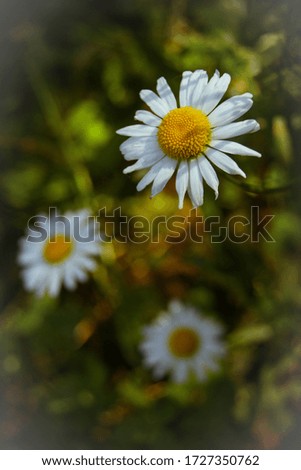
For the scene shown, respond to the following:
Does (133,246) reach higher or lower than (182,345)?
higher

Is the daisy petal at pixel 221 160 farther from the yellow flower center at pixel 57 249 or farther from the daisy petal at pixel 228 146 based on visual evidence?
the yellow flower center at pixel 57 249

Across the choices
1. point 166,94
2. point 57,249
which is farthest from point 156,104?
point 57,249

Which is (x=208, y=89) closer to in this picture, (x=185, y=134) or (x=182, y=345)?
(x=185, y=134)

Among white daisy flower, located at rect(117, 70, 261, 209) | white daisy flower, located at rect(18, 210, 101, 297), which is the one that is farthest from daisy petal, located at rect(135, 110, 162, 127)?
white daisy flower, located at rect(18, 210, 101, 297)

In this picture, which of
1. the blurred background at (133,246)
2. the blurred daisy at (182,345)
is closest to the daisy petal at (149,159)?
the blurred background at (133,246)

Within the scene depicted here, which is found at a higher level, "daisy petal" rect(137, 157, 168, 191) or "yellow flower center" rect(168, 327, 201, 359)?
"daisy petal" rect(137, 157, 168, 191)

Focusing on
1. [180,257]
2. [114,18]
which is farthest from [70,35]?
[180,257]

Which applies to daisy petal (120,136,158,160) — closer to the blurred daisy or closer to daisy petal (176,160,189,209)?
daisy petal (176,160,189,209)
